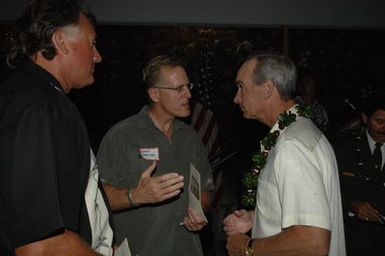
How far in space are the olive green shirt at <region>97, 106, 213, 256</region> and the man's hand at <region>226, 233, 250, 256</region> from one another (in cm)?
63

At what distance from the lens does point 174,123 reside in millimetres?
3182

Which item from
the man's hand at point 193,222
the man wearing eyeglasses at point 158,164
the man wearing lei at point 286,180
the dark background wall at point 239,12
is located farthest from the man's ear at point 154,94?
the dark background wall at point 239,12

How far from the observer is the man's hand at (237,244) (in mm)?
2160

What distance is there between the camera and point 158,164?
9.57 feet

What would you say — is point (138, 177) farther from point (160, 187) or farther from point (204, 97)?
point (204, 97)

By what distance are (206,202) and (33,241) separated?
1987mm

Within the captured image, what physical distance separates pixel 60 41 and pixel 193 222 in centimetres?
156

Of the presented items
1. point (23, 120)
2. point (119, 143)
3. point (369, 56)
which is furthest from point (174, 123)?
point (369, 56)

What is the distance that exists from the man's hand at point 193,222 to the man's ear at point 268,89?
92 cm

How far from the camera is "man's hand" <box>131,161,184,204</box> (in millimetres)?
2283

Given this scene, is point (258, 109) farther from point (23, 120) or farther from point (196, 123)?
point (196, 123)

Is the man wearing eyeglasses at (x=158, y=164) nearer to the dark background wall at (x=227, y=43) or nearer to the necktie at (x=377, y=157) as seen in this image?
the necktie at (x=377, y=157)

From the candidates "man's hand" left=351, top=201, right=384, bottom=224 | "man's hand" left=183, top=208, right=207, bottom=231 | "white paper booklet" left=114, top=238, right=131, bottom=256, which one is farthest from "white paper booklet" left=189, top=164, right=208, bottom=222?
"man's hand" left=351, top=201, right=384, bottom=224

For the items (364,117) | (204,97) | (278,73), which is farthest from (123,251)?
(204,97)
